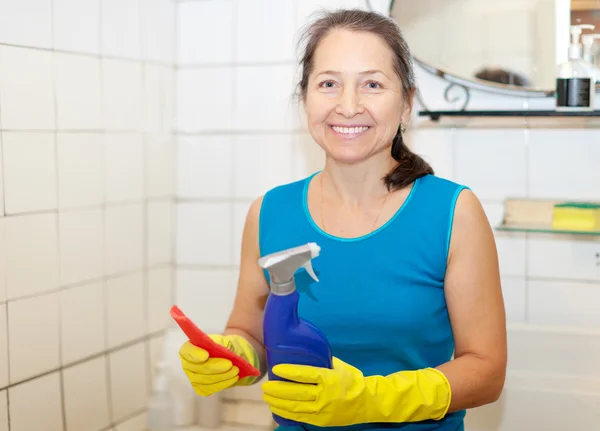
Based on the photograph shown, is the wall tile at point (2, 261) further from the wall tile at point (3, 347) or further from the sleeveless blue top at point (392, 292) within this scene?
the sleeveless blue top at point (392, 292)

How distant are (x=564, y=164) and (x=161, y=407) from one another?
1.02 metres

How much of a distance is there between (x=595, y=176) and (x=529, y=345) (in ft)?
1.21

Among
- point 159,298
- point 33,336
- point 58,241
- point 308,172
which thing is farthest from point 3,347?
point 308,172

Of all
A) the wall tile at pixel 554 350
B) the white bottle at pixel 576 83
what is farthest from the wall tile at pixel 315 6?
the wall tile at pixel 554 350

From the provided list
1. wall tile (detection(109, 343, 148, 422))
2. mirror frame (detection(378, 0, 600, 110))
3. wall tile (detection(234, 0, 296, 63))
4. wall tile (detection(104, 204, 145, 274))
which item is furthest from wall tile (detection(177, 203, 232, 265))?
mirror frame (detection(378, 0, 600, 110))

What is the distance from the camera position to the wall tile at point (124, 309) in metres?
1.63

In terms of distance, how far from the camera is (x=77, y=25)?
4.90 ft

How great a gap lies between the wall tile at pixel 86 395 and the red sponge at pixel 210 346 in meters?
0.55

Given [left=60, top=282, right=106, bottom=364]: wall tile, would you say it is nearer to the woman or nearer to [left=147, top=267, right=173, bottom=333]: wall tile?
[left=147, top=267, right=173, bottom=333]: wall tile

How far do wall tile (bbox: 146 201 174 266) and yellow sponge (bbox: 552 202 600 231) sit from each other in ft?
2.90

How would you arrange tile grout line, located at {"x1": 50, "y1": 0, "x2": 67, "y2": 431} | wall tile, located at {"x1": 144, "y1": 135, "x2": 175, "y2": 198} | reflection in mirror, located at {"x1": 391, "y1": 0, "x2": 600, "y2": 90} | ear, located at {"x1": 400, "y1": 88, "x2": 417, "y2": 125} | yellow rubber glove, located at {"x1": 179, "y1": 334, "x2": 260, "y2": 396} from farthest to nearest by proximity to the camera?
1. wall tile, located at {"x1": 144, "y1": 135, "x2": 175, "y2": 198}
2. reflection in mirror, located at {"x1": 391, "y1": 0, "x2": 600, "y2": 90}
3. tile grout line, located at {"x1": 50, "y1": 0, "x2": 67, "y2": 431}
4. ear, located at {"x1": 400, "y1": 88, "x2": 417, "y2": 125}
5. yellow rubber glove, located at {"x1": 179, "y1": 334, "x2": 260, "y2": 396}

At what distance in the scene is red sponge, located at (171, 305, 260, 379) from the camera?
993mm

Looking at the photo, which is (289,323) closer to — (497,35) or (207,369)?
(207,369)

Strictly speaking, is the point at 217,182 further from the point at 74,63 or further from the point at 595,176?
the point at 595,176
